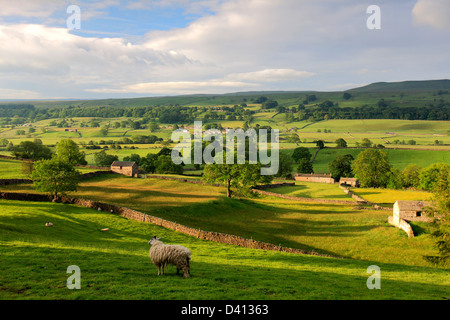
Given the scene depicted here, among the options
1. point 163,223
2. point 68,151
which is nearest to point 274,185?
point 163,223

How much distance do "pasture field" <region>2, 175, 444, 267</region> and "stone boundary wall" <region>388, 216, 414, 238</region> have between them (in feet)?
2.39

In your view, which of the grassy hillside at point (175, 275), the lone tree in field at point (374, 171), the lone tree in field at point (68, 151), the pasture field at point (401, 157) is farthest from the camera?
the pasture field at point (401, 157)

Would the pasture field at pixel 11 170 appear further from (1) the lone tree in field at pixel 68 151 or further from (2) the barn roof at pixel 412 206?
(2) the barn roof at pixel 412 206

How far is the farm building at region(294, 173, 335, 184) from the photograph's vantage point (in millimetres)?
102025

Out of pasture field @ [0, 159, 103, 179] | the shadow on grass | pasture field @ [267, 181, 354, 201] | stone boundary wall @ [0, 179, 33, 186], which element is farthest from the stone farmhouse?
pasture field @ [0, 159, 103, 179]

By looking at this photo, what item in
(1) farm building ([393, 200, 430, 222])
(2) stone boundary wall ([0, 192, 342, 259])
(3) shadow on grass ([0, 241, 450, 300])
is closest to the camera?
(3) shadow on grass ([0, 241, 450, 300])

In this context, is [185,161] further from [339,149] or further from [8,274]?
[8,274]

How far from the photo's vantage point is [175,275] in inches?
645

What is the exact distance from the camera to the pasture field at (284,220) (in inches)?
1400

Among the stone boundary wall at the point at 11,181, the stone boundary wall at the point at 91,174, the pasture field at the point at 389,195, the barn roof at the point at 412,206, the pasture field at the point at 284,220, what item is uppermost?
the stone boundary wall at the point at 11,181

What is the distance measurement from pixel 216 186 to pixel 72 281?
64.2 metres

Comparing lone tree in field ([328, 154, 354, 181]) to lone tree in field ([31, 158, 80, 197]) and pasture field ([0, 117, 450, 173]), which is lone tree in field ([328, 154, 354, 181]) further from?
lone tree in field ([31, 158, 80, 197])

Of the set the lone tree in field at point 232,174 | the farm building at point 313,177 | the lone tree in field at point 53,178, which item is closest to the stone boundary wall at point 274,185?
the farm building at point 313,177

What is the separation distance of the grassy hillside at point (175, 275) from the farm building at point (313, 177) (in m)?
79.2
